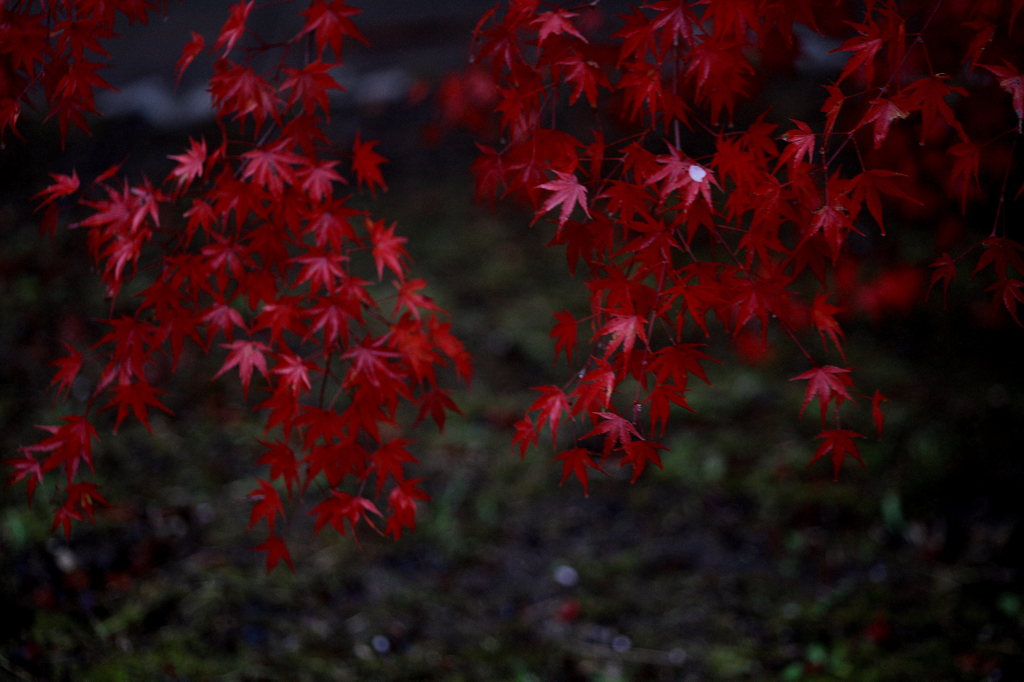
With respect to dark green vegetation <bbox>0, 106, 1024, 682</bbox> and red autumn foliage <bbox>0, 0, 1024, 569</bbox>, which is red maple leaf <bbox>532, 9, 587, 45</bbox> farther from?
dark green vegetation <bbox>0, 106, 1024, 682</bbox>

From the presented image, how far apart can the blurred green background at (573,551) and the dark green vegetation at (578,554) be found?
0.01 metres

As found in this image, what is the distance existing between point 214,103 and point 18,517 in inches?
94.8

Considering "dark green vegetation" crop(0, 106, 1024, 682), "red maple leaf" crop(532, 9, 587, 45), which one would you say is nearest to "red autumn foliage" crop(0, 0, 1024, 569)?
"red maple leaf" crop(532, 9, 587, 45)

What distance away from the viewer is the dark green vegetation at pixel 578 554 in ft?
9.43

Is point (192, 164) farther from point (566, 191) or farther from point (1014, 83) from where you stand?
point (1014, 83)

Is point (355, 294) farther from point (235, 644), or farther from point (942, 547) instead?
point (942, 547)

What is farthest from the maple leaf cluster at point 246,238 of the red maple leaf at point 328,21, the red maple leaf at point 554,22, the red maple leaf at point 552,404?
the red maple leaf at point 554,22

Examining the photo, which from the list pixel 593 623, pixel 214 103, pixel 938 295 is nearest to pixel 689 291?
pixel 214 103

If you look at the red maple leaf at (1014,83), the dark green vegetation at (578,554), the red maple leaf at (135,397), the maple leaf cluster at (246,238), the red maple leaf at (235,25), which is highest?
the red maple leaf at (235,25)

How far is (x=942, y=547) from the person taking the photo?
10.8 feet

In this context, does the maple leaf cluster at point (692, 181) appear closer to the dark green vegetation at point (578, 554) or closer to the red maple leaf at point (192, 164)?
the red maple leaf at point (192, 164)

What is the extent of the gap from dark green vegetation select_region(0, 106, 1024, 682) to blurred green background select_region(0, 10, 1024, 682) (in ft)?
0.03

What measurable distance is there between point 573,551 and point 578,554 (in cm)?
3

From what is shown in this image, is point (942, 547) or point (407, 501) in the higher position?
point (407, 501)
